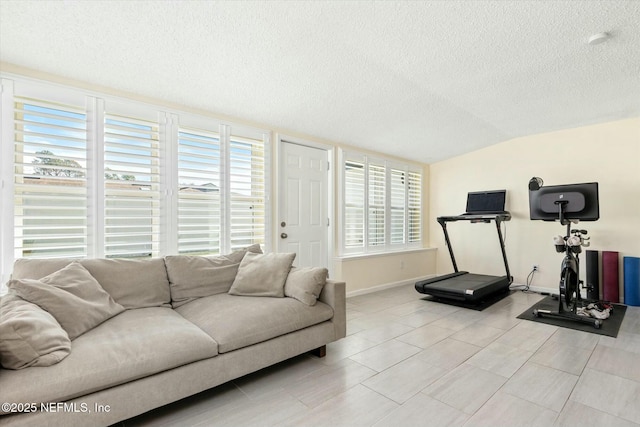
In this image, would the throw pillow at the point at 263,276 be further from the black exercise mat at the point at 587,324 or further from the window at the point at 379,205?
the black exercise mat at the point at 587,324

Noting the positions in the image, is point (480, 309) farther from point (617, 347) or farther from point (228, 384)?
point (228, 384)

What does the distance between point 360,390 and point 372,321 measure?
1.46m

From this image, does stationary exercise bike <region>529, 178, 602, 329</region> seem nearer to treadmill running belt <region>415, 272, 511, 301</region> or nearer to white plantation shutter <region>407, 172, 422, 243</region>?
treadmill running belt <region>415, 272, 511, 301</region>

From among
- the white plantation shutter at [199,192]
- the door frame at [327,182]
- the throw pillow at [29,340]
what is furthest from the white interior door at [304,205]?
the throw pillow at [29,340]

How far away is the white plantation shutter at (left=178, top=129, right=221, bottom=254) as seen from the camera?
3209mm

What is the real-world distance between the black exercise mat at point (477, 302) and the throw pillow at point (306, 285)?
2.43 m

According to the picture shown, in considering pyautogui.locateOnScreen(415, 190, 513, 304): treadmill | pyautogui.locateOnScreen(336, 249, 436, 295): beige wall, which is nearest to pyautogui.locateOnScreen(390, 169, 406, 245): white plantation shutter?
pyautogui.locateOnScreen(336, 249, 436, 295): beige wall

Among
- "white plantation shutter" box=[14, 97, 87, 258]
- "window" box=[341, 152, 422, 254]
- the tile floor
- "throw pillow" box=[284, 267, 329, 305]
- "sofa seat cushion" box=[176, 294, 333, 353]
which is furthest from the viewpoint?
"window" box=[341, 152, 422, 254]

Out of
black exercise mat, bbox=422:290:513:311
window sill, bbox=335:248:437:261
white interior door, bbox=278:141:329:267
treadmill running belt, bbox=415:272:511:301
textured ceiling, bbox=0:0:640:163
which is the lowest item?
black exercise mat, bbox=422:290:513:311

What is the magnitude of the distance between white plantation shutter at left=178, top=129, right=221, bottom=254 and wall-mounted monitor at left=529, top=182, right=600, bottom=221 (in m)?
3.98

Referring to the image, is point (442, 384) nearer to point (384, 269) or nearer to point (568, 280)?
point (568, 280)

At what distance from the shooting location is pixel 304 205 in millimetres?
4250

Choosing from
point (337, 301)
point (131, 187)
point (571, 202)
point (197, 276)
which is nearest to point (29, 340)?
point (197, 276)

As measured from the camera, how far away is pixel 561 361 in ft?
8.23
